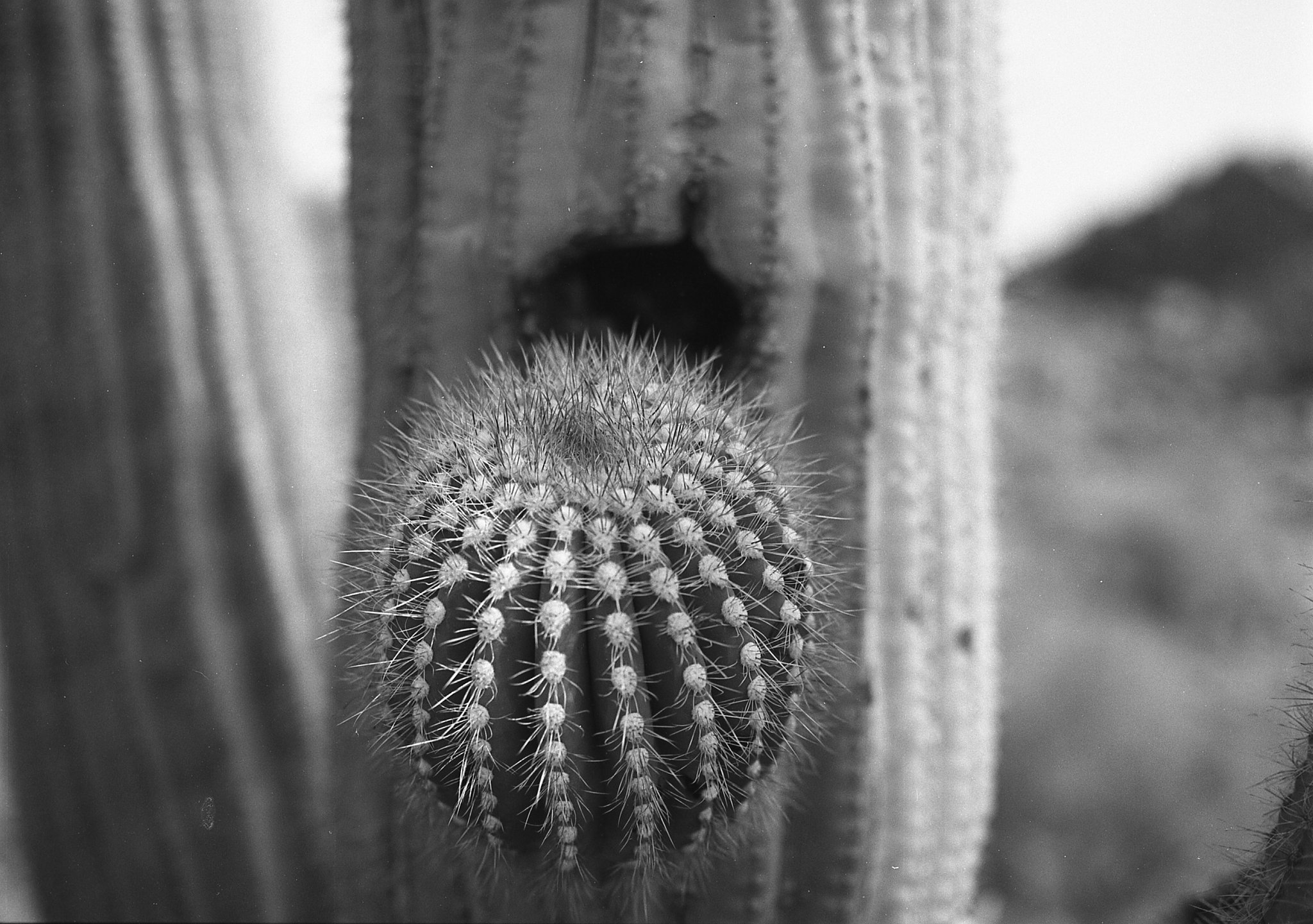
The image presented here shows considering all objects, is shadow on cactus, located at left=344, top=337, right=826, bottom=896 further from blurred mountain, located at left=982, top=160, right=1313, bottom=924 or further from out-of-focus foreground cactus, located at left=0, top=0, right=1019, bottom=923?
blurred mountain, located at left=982, top=160, right=1313, bottom=924

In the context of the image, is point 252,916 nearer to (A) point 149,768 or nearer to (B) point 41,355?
(A) point 149,768

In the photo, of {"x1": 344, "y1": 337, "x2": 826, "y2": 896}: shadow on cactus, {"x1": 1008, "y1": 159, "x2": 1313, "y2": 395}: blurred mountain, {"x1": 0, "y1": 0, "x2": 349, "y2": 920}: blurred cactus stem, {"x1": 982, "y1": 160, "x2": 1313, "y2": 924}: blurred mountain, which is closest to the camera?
{"x1": 344, "y1": 337, "x2": 826, "y2": 896}: shadow on cactus

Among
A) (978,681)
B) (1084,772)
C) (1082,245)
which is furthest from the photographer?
(1082,245)

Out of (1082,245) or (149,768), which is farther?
(1082,245)

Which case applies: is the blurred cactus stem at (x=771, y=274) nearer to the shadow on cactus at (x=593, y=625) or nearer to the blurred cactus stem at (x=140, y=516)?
the shadow on cactus at (x=593, y=625)

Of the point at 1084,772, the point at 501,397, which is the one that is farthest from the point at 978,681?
the point at 1084,772

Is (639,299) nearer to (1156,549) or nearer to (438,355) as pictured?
(438,355)

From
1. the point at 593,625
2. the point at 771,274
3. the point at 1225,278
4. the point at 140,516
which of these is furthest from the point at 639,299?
the point at 1225,278

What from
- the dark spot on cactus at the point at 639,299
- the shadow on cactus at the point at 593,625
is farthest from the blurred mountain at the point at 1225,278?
the shadow on cactus at the point at 593,625

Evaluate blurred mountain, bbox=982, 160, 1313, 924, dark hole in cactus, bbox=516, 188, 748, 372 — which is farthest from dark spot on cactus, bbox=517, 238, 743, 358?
blurred mountain, bbox=982, 160, 1313, 924
